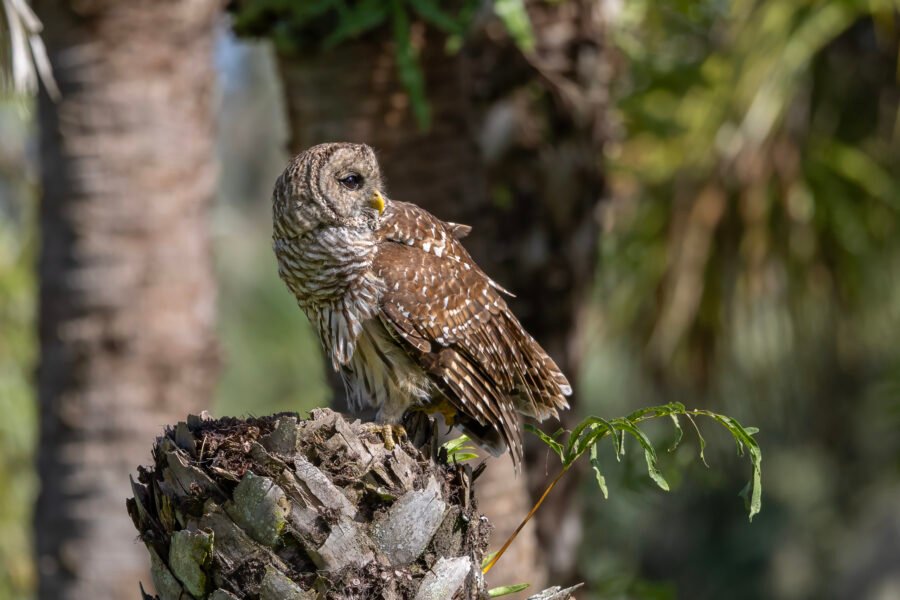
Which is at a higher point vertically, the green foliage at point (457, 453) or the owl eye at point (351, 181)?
the owl eye at point (351, 181)

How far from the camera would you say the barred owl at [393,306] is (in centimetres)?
312

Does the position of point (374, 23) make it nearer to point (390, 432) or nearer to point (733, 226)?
point (733, 226)

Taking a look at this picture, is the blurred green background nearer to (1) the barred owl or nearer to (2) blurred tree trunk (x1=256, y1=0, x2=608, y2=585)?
(2) blurred tree trunk (x1=256, y1=0, x2=608, y2=585)

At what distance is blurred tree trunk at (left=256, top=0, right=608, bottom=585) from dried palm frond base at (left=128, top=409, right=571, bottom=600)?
9.08 feet

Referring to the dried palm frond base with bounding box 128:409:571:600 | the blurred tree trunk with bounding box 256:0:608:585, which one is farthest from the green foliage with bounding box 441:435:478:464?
the blurred tree trunk with bounding box 256:0:608:585

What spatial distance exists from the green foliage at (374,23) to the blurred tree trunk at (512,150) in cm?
9

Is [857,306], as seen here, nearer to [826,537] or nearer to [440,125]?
[440,125]

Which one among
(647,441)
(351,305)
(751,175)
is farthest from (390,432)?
(751,175)

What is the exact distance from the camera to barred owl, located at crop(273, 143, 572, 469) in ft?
10.3

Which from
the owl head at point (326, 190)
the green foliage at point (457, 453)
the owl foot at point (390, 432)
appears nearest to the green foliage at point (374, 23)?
the owl head at point (326, 190)

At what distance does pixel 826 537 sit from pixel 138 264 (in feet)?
30.3

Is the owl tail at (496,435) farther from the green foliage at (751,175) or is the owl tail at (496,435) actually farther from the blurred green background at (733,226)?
the green foliage at (751,175)

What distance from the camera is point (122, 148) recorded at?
549cm

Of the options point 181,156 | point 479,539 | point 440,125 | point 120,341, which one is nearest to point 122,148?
point 181,156
